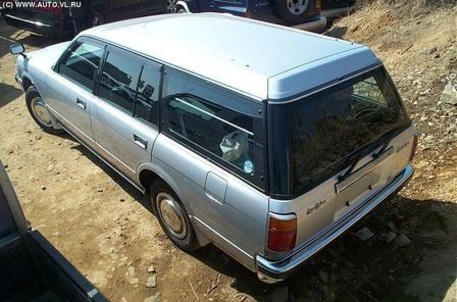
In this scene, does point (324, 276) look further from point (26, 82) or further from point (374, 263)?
point (26, 82)

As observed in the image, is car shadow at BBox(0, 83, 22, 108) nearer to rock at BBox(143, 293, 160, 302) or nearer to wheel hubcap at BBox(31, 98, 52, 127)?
wheel hubcap at BBox(31, 98, 52, 127)

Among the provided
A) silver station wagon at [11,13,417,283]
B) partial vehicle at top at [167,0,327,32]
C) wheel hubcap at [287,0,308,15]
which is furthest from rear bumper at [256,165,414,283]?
wheel hubcap at [287,0,308,15]

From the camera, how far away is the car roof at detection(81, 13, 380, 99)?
2638mm

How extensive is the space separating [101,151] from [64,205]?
2.36 feet

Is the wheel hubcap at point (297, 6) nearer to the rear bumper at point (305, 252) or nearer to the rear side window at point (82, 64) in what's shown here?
the rear side window at point (82, 64)

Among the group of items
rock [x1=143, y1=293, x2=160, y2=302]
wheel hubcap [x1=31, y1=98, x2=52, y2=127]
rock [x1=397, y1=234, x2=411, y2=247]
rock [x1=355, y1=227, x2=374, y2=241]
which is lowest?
rock [x1=143, y1=293, x2=160, y2=302]

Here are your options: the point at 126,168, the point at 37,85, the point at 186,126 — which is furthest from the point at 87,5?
the point at 186,126

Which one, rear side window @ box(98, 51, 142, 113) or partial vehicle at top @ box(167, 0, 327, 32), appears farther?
partial vehicle at top @ box(167, 0, 327, 32)

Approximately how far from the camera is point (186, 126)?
124 inches

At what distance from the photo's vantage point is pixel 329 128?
2.77m

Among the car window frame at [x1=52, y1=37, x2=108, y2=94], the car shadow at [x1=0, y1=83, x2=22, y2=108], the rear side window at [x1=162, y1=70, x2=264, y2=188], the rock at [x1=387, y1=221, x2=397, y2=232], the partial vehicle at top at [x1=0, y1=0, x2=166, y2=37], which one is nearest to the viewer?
the rear side window at [x1=162, y1=70, x2=264, y2=188]

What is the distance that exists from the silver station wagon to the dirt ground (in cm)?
35

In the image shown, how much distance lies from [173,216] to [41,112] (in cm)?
313

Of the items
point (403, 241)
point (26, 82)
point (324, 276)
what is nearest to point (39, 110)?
point (26, 82)
